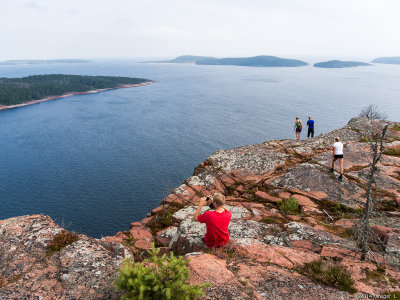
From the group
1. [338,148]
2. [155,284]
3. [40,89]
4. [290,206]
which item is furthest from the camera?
[40,89]

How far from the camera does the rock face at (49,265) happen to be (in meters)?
5.74

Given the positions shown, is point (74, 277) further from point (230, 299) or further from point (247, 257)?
point (247, 257)

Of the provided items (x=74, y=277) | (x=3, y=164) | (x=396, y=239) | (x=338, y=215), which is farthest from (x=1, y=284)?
(x=3, y=164)

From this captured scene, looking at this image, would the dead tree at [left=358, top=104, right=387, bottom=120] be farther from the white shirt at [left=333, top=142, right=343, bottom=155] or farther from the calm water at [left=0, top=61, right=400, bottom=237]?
the white shirt at [left=333, top=142, right=343, bottom=155]

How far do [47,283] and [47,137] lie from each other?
295 ft

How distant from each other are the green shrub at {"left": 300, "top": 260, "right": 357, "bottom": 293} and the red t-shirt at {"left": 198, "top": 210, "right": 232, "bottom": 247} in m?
2.30

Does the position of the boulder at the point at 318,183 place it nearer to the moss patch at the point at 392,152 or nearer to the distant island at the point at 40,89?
the moss patch at the point at 392,152

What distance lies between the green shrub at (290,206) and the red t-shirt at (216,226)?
578 cm

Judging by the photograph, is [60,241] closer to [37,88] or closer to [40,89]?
[40,89]

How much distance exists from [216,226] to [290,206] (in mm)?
6577

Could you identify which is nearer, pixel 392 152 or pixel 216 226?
pixel 216 226

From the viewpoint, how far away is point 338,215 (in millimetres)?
11664

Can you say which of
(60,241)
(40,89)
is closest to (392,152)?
(60,241)

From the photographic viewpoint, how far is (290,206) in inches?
479
